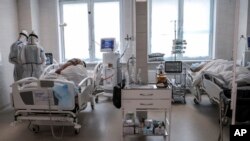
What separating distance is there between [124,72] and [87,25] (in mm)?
2975

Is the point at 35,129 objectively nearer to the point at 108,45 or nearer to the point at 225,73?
the point at 108,45

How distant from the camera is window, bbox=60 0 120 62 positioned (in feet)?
19.1

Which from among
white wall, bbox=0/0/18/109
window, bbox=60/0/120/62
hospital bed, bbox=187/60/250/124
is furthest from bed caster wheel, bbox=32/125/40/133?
window, bbox=60/0/120/62

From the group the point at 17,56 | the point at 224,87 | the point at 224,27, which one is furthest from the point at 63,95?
the point at 224,27

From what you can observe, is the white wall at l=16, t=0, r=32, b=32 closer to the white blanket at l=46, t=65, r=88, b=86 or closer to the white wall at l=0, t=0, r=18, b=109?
the white wall at l=0, t=0, r=18, b=109

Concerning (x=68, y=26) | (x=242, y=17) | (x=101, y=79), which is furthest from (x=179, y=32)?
(x=68, y=26)

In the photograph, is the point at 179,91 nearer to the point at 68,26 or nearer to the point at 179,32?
the point at 179,32

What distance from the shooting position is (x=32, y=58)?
417cm

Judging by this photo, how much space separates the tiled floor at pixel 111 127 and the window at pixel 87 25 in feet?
6.79

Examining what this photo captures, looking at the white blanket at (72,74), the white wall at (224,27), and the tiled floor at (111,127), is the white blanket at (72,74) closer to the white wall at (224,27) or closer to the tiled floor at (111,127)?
the tiled floor at (111,127)

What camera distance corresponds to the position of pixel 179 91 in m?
4.79

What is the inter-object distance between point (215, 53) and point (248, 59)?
97 centimetres

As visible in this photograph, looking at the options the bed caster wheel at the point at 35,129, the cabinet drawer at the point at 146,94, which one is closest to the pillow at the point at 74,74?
the bed caster wheel at the point at 35,129

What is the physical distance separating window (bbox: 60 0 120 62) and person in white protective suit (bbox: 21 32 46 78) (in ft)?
5.47
